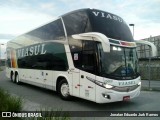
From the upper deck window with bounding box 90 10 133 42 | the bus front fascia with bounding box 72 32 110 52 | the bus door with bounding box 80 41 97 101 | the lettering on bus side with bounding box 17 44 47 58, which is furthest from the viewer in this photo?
the lettering on bus side with bounding box 17 44 47 58

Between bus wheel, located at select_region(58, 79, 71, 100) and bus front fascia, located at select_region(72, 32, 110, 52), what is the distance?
2276 millimetres

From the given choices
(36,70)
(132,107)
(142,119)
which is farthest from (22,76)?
(142,119)

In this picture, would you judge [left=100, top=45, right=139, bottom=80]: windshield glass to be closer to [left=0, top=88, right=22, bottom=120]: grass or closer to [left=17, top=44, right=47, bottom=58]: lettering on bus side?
[left=0, top=88, right=22, bottom=120]: grass

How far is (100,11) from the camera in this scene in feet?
33.9

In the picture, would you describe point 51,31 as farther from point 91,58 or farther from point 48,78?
point 91,58

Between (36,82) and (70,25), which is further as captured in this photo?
(36,82)

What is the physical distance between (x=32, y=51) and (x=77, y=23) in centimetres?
570

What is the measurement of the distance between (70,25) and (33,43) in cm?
494

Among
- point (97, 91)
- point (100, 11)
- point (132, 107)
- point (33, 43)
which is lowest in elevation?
point (132, 107)

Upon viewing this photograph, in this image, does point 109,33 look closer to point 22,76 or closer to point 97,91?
point 97,91

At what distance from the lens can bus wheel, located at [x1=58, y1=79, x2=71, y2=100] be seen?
11.1 meters

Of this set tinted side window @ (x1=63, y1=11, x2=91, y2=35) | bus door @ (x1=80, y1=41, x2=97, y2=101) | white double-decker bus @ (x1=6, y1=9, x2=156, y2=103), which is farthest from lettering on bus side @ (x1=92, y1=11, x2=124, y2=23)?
bus door @ (x1=80, y1=41, x2=97, y2=101)

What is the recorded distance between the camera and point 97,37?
28.9 feet

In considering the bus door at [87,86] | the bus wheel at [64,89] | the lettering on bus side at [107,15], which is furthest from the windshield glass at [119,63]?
the bus wheel at [64,89]
